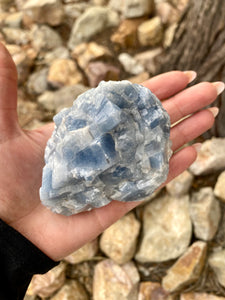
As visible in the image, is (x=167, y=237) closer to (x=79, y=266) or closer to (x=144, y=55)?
(x=79, y=266)

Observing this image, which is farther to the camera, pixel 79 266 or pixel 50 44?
pixel 50 44

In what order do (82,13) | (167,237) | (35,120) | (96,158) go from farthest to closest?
(82,13) < (35,120) < (167,237) < (96,158)

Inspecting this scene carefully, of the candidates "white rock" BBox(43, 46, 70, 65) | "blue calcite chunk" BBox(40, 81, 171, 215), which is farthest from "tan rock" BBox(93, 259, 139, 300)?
"white rock" BBox(43, 46, 70, 65)

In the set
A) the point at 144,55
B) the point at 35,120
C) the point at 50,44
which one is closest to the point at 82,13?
the point at 50,44

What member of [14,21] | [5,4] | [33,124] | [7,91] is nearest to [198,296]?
[7,91]

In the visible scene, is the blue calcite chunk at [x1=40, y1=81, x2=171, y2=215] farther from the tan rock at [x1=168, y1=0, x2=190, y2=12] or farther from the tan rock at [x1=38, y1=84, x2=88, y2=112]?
the tan rock at [x1=168, y1=0, x2=190, y2=12]

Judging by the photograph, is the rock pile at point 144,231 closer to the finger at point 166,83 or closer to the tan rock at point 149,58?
the tan rock at point 149,58
